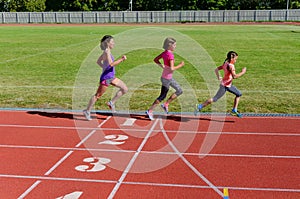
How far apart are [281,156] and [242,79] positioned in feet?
24.4

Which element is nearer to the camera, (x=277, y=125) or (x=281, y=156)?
(x=281, y=156)

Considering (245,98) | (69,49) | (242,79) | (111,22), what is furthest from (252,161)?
(111,22)

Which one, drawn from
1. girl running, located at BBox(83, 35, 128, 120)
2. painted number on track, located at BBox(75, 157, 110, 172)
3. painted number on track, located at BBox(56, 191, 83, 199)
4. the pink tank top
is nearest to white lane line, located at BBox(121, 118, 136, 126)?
girl running, located at BBox(83, 35, 128, 120)

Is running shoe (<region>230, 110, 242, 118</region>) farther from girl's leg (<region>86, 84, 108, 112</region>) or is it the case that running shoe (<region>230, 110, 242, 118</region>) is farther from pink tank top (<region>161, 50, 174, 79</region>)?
girl's leg (<region>86, 84, 108, 112</region>)

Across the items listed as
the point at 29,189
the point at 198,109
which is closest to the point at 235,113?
the point at 198,109

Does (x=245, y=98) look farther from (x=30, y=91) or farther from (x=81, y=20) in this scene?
(x=81, y=20)

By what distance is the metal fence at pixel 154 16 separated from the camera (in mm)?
63225

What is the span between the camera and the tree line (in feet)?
233

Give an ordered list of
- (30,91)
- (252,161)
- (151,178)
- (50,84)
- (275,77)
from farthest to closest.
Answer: (275,77)
(50,84)
(30,91)
(252,161)
(151,178)

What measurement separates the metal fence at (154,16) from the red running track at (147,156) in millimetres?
57583

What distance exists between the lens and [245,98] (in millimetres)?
11031

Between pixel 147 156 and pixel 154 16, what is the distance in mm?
60864

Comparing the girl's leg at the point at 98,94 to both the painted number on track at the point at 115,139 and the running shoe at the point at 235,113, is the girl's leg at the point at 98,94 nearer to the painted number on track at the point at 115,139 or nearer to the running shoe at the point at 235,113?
the painted number on track at the point at 115,139

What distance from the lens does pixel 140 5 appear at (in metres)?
74.8
